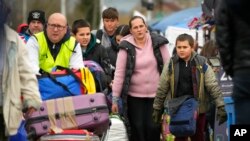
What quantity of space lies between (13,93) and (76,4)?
6601 cm

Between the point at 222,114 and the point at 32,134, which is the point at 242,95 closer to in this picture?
the point at 32,134

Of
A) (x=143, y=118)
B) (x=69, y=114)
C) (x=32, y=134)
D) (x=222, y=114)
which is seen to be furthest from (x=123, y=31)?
(x=32, y=134)

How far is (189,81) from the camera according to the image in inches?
470

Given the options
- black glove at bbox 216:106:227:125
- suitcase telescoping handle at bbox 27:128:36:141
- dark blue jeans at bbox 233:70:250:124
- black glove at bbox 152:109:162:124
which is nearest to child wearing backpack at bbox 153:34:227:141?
black glove at bbox 216:106:227:125

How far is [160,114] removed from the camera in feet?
40.4

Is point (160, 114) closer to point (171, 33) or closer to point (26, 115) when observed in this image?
point (26, 115)

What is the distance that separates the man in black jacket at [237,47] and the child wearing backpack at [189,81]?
4.76m

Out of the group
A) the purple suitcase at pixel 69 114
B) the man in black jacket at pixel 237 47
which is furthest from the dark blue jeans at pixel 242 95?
the purple suitcase at pixel 69 114

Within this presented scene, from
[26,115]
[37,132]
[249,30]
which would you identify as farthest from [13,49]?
[249,30]

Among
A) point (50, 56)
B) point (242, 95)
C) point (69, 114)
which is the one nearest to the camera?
point (242, 95)

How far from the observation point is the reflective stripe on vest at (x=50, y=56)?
11391 mm

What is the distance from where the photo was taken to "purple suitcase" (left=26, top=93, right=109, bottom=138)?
1077 centimetres

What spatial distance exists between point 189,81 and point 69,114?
177 cm

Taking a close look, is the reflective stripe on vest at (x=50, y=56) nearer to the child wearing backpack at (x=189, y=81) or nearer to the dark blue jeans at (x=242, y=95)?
the child wearing backpack at (x=189, y=81)
